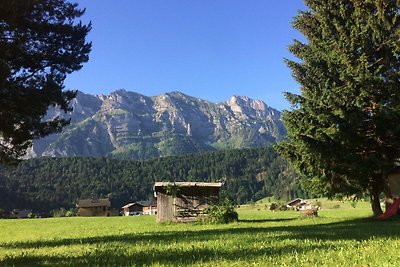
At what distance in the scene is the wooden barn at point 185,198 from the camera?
127ft

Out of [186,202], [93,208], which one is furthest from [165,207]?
[93,208]

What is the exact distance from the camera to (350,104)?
25.6 m

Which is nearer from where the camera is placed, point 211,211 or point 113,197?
point 211,211

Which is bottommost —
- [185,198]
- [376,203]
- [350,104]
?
[376,203]

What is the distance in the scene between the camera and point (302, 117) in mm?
26750

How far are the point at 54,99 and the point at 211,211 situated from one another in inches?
778

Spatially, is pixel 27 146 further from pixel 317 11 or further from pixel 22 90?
pixel 317 11

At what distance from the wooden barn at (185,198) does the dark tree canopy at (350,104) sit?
12.2 meters

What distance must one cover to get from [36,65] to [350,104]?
1773 centimetres

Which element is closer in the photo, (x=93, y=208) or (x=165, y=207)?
(x=165, y=207)

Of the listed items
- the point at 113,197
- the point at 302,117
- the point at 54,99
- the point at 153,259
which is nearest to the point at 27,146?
the point at 54,99

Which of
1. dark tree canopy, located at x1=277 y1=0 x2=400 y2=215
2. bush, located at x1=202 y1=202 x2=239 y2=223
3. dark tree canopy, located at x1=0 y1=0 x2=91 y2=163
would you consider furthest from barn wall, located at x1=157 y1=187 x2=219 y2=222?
dark tree canopy, located at x1=0 y1=0 x2=91 y2=163

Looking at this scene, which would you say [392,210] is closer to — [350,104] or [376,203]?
[376,203]

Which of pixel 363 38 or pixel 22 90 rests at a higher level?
pixel 363 38
